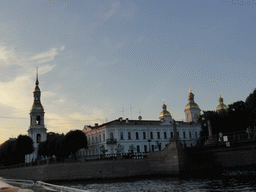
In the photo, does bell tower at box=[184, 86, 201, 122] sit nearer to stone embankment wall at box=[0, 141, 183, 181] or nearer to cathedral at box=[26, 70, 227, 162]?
cathedral at box=[26, 70, 227, 162]

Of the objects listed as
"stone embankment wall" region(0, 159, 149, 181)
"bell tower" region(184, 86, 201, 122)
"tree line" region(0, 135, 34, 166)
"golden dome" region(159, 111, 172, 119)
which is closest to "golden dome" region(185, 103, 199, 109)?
"bell tower" region(184, 86, 201, 122)

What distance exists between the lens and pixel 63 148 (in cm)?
6744

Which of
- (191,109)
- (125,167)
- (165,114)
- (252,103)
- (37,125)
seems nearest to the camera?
(125,167)

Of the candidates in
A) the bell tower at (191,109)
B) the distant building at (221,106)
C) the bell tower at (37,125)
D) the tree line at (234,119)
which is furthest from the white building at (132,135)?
the distant building at (221,106)

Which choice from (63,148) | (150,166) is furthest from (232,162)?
(63,148)

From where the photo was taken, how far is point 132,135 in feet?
247

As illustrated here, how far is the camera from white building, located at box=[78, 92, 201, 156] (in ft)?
239

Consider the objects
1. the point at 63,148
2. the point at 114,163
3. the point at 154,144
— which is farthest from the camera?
the point at 154,144

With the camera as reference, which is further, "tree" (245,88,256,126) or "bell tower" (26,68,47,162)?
"bell tower" (26,68,47,162)

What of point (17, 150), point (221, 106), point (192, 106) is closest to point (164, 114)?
point (192, 106)

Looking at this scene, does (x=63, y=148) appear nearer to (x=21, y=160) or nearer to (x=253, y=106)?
(x=21, y=160)

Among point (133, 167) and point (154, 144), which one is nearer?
point (133, 167)

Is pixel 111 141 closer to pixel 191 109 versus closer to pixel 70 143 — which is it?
pixel 70 143

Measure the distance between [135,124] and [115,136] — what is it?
22.1 feet
